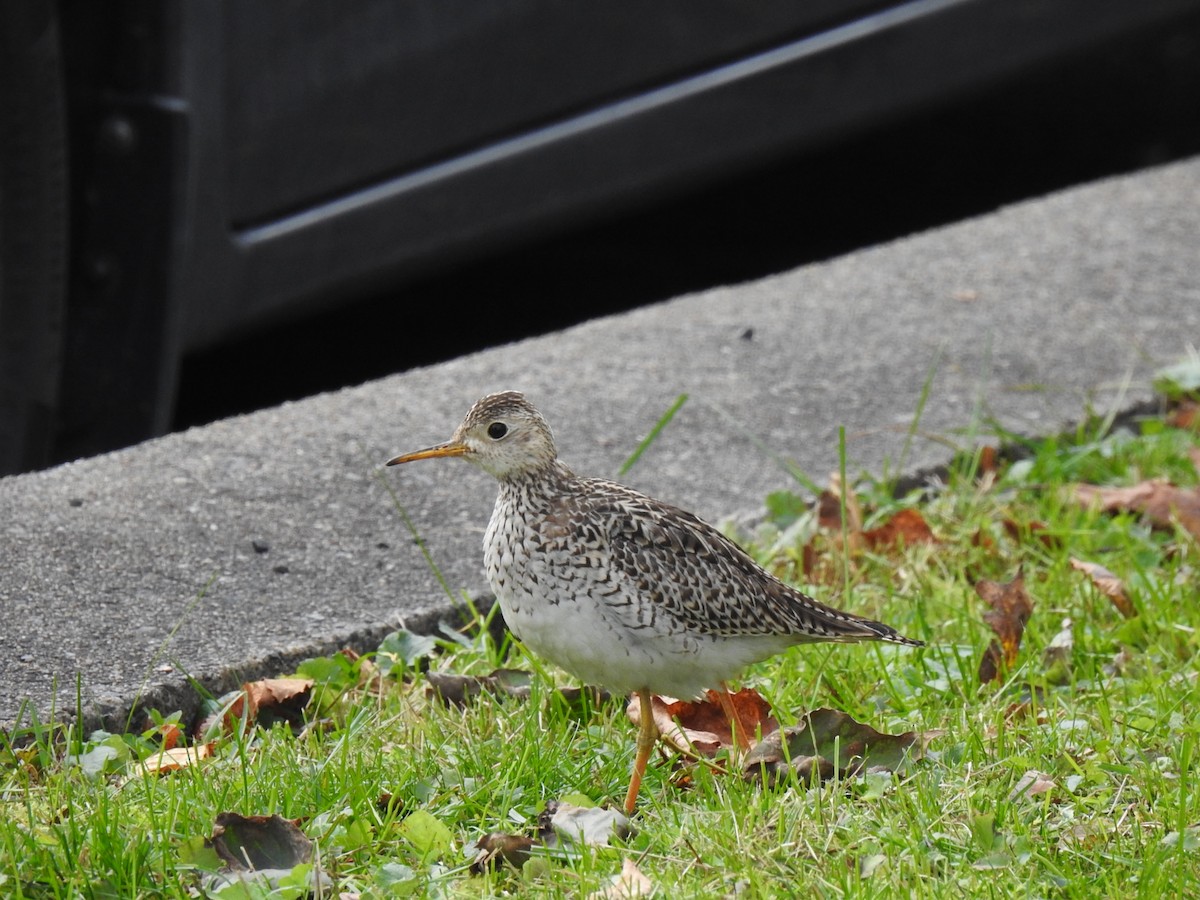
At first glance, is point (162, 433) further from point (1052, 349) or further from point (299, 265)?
point (1052, 349)

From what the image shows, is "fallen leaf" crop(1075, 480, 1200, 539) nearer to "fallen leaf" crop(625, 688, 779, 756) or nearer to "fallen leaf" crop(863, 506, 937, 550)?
"fallen leaf" crop(863, 506, 937, 550)

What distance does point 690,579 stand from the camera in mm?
3449

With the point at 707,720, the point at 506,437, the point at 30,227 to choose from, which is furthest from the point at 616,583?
the point at 30,227

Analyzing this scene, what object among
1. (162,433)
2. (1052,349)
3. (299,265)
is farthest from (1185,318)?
(162,433)

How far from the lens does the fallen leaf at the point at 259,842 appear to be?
2.93 metres

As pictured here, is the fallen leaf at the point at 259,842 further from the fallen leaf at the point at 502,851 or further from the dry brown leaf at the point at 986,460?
the dry brown leaf at the point at 986,460

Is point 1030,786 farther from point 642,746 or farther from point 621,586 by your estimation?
point 621,586

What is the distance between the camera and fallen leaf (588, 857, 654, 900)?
2.84 m

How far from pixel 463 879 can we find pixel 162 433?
98.4 inches

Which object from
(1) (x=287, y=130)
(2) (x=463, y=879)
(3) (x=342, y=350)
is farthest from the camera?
(3) (x=342, y=350)

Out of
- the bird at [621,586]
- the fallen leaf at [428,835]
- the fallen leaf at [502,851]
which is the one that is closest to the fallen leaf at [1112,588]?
the bird at [621,586]

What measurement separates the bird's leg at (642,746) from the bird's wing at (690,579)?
0.18 meters

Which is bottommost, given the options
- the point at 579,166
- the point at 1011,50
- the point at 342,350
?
the point at 342,350

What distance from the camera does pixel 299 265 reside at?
17.2 feet
